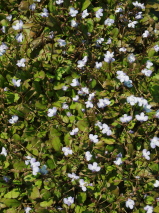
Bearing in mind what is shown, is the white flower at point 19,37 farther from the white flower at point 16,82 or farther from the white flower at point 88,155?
the white flower at point 88,155

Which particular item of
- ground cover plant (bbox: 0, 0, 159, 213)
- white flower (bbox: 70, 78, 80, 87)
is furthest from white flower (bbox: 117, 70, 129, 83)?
white flower (bbox: 70, 78, 80, 87)

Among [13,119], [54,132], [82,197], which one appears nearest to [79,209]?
[82,197]

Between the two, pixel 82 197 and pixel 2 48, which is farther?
pixel 2 48

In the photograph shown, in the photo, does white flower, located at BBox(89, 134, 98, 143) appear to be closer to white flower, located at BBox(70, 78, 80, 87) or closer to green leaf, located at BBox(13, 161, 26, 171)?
white flower, located at BBox(70, 78, 80, 87)

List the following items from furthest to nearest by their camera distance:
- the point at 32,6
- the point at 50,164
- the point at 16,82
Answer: the point at 32,6
the point at 16,82
the point at 50,164

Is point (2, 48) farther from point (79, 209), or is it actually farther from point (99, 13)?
point (79, 209)

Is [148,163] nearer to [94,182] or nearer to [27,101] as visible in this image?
[94,182]

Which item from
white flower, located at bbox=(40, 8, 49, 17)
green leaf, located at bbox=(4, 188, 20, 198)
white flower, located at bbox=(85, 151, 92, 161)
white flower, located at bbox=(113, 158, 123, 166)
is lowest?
green leaf, located at bbox=(4, 188, 20, 198)

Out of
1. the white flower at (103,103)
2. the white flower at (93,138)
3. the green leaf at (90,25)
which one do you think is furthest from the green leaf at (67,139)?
the green leaf at (90,25)
